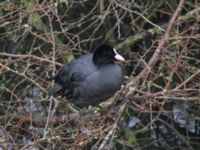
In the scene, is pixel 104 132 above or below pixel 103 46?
below

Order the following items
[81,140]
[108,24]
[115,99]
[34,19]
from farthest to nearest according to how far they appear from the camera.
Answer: [108,24] → [34,19] → [115,99] → [81,140]

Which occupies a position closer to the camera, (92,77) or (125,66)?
(92,77)

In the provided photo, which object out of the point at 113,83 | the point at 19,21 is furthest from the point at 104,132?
the point at 19,21

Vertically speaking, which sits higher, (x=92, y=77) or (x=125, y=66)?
(x=92, y=77)

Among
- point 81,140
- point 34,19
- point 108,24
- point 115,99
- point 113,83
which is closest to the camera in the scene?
point 81,140

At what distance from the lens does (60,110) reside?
555cm

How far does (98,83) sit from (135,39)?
98cm

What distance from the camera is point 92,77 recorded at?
4.78m

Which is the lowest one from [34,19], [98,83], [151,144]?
[151,144]

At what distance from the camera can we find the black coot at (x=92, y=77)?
4734 millimetres

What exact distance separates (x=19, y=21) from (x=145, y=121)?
1.64m

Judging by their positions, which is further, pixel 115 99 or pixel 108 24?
pixel 108 24

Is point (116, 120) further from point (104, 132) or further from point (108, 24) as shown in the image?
point (108, 24)

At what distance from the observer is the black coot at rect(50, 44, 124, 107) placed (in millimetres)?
4734
